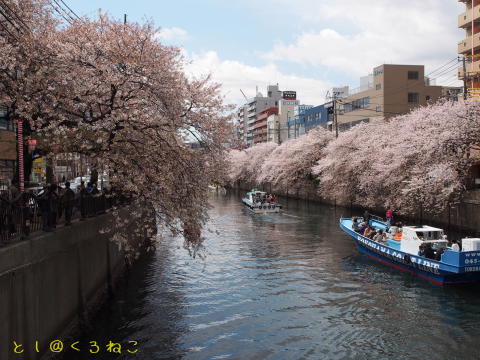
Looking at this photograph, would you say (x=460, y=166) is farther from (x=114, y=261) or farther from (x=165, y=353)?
(x=165, y=353)

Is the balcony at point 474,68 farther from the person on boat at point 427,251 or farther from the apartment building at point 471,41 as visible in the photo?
the person on boat at point 427,251

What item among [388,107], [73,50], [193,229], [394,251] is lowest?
[394,251]

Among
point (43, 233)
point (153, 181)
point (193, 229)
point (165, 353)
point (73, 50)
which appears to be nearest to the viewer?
point (43, 233)

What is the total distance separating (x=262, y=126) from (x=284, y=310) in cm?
13765

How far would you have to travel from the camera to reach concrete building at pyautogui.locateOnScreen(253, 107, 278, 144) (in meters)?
148

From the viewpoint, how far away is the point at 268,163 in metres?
74.0

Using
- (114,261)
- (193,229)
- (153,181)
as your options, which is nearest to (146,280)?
(114,261)

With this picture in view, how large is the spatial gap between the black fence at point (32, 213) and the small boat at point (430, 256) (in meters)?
15.2

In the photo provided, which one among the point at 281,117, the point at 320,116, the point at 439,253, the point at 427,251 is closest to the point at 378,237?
the point at 427,251

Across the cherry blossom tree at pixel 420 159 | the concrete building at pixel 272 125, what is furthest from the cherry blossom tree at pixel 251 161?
the cherry blossom tree at pixel 420 159

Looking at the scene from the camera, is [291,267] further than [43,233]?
Yes

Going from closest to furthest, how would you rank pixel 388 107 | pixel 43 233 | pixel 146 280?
pixel 43 233 → pixel 146 280 → pixel 388 107

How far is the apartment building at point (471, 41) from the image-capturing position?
43250mm

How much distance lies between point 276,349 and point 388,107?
64344 mm
